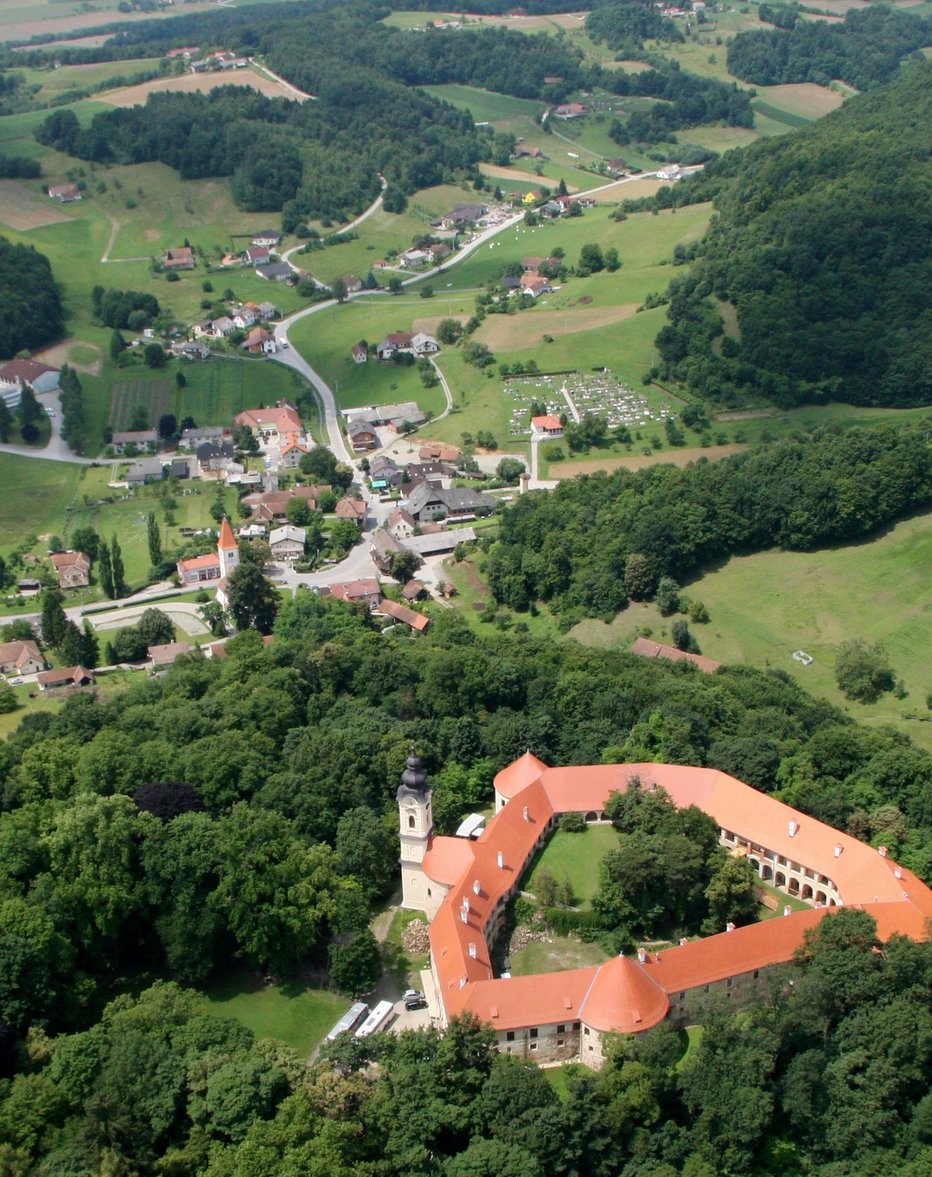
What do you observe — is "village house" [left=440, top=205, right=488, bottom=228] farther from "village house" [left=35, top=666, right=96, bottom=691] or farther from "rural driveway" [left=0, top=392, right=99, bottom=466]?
"village house" [left=35, top=666, right=96, bottom=691]

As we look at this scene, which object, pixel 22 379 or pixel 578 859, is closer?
pixel 578 859

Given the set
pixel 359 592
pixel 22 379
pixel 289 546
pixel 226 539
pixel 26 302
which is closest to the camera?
pixel 359 592

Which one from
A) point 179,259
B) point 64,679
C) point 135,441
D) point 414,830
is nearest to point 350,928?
point 414,830

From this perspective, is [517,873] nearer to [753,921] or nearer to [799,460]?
[753,921]

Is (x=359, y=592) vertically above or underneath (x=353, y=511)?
above

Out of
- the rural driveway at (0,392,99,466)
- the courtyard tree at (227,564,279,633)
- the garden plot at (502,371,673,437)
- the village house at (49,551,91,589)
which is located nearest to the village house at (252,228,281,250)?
the rural driveway at (0,392,99,466)

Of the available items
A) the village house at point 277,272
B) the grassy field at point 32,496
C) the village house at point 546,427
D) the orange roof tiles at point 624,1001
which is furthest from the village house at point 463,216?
the orange roof tiles at point 624,1001

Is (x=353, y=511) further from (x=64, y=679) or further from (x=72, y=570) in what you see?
(x=64, y=679)

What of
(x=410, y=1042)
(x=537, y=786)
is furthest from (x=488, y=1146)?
(x=537, y=786)
